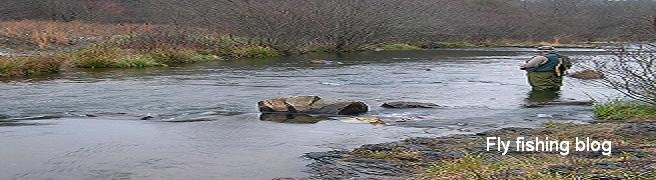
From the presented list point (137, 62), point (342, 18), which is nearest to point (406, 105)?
point (137, 62)

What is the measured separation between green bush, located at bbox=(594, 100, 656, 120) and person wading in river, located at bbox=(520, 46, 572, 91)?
5.04 metres

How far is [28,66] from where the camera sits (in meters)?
22.7

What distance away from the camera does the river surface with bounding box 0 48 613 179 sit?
876 cm

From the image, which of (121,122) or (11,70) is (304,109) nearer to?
(121,122)

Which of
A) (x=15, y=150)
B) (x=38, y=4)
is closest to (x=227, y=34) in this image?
(x=38, y=4)

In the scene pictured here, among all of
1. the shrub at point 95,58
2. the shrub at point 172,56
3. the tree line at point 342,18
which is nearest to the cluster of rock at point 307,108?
the shrub at point 95,58

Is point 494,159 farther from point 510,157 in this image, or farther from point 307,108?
point 307,108

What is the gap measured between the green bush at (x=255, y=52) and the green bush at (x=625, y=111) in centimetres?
2277

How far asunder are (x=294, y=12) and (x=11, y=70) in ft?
70.1

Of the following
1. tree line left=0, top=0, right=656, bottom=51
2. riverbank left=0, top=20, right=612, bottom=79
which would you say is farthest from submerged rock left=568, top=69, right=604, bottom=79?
riverbank left=0, top=20, right=612, bottom=79

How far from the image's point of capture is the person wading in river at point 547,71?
61.1ft

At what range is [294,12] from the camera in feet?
136

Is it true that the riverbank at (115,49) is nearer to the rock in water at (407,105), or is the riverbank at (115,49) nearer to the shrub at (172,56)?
the shrub at (172,56)

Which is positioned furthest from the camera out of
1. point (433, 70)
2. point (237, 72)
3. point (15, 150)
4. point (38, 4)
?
point (38, 4)
